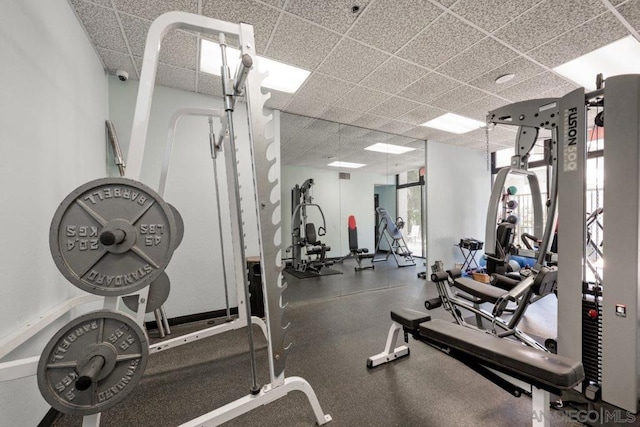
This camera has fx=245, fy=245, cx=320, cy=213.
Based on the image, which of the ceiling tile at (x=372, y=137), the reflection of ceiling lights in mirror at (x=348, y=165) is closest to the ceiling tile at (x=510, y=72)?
the ceiling tile at (x=372, y=137)

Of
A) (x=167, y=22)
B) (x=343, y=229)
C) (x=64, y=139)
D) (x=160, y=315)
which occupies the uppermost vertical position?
(x=167, y=22)

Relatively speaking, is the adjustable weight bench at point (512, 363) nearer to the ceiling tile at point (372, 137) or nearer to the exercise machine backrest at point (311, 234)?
the exercise machine backrest at point (311, 234)

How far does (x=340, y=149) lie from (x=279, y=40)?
292cm

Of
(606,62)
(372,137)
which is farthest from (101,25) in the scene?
(606,62)

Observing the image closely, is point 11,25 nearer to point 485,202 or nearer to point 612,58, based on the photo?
point 612,58

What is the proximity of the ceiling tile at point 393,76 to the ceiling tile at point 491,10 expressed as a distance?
2.16 feet

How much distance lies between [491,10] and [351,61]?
3.76 ft

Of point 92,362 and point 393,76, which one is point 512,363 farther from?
point 393,76

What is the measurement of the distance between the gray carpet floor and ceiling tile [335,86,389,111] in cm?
285

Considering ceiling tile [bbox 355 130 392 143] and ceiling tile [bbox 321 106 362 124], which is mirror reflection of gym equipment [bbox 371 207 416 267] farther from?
ceiling tile [bbox 321 106 362 124]

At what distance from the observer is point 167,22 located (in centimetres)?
115

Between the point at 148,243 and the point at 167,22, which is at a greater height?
the point at 167,22

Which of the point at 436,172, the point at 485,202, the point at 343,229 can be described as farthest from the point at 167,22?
the point at 485,202

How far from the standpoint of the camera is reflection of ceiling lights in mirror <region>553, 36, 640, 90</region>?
2.23 m
